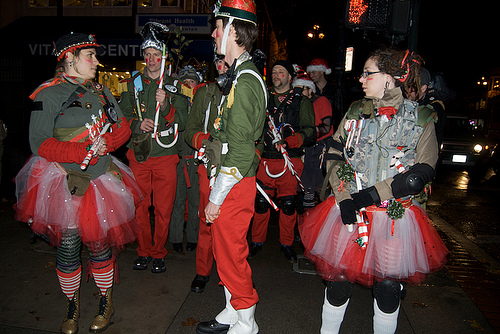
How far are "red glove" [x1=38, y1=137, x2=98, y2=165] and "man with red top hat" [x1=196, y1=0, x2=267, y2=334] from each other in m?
1.03

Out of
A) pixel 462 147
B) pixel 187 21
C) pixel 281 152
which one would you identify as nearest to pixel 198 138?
pixel 281 152

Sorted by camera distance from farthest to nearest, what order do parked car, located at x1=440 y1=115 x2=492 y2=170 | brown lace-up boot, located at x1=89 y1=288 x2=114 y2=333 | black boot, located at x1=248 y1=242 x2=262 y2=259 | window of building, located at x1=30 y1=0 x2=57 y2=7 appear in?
window of building, located at x1=30 y1=0 x2=57 y2=7
parked car, located at x1=440 y1=115 x2=492 y2=170
black boot, located at x1=248 y1=242 x2=262 y2=259
brown lace-up boot, located at x1=89 y1=288 x2=114 y2=333

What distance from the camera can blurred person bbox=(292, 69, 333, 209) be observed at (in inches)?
200

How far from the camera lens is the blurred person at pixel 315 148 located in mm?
5082

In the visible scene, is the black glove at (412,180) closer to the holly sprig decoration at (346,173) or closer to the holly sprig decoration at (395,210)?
the holly sprig decoration at (395,210)

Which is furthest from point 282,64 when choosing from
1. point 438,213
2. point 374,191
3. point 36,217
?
point 438,213

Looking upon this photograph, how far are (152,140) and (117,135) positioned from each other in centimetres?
88

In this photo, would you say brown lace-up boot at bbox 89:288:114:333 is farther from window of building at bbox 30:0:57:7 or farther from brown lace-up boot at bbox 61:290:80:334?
window of building at bbox 30:0:57:7

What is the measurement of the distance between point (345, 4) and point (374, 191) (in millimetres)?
3835

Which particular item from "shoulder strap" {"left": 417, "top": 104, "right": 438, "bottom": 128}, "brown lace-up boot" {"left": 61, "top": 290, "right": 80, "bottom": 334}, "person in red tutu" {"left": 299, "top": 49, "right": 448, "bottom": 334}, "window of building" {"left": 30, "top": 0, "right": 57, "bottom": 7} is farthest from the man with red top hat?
"window of building" {"left": 30, "top": 0, "right": 57, "bottom": 7}

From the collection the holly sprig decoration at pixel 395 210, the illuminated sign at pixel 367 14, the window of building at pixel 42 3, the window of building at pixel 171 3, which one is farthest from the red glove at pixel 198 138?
the window of building at pixel 42 3

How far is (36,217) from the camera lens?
9.27 feet

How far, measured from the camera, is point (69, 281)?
296 cm

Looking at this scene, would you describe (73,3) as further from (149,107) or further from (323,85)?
(149,107)
